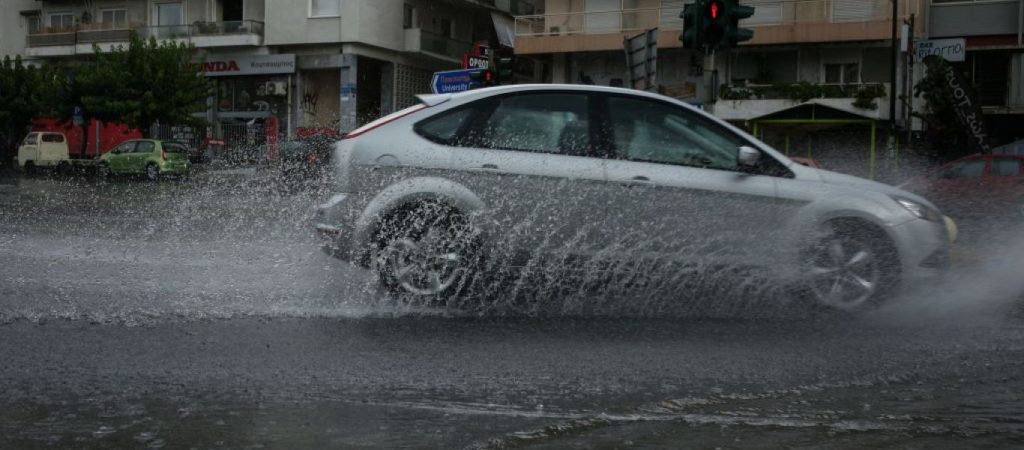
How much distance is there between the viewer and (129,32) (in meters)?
41.4

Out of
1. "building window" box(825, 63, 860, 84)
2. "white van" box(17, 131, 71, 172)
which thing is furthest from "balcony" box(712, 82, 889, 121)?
"white van" box(17, 131, 71, 172)

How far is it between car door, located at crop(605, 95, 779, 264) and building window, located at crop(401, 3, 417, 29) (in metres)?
35.4

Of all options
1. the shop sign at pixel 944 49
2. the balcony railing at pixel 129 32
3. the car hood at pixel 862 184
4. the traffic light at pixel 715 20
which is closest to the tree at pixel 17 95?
the balcony railing at pixel 129 32

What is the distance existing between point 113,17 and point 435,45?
14.9m

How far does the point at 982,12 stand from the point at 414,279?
30.1 metres

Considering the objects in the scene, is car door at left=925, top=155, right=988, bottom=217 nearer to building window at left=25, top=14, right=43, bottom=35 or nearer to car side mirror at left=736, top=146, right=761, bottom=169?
car side mirror at left=736, top=146, right=761, bottom=169

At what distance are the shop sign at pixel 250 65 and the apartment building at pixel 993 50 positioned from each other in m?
23.5

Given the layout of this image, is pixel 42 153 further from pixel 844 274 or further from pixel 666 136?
pixel 844 274

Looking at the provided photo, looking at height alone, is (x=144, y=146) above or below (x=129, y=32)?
below

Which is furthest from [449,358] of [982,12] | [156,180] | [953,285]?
[982,12]

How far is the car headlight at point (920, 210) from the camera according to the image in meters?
6.26

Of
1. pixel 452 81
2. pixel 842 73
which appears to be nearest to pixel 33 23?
pixel 452 81

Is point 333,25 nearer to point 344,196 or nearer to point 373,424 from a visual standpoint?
point 344,196

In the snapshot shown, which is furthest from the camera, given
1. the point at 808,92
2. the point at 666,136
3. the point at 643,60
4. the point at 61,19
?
the point at 61,19
